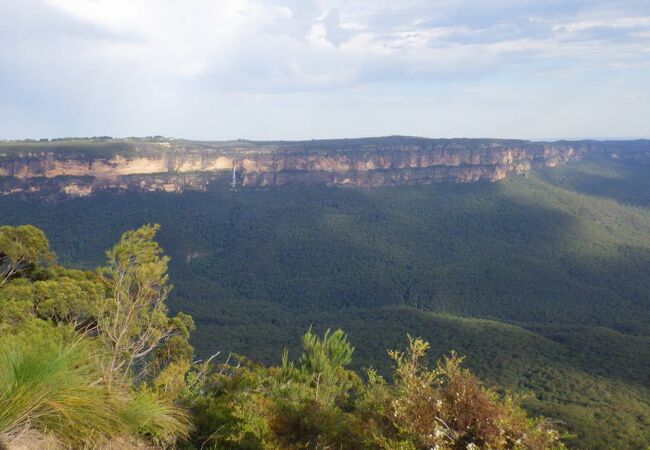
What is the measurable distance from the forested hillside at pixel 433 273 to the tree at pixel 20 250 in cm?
1172

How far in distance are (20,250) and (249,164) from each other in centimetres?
5586

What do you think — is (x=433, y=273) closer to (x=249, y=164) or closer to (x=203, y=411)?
(x=249, y=164)

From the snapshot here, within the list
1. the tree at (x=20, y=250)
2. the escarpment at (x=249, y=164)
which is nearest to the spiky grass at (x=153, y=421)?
the tree at (x=20, y=250)

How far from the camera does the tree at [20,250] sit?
1335 cm

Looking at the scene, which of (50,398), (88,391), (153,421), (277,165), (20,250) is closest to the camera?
(50,398)

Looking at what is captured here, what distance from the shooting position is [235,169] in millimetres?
68250

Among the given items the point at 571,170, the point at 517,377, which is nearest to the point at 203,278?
the point at 517,377

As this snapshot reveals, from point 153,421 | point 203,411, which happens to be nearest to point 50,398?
point 153,421

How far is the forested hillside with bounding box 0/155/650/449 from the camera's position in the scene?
24.1m

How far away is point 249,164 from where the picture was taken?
6875cm

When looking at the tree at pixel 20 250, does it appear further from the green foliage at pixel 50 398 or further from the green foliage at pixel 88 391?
the green foliage at pixel 50 398

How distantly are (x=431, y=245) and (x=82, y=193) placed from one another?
37.6 meters

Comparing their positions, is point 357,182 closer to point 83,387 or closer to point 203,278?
point 203,278

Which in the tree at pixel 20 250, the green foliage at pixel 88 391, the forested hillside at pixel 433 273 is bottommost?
the forested hillside at pixel 433 273
